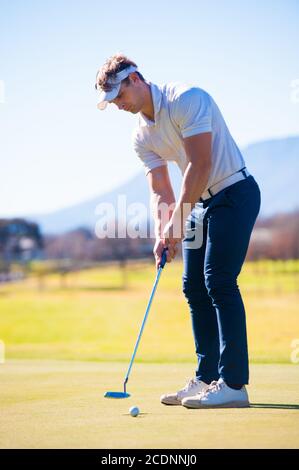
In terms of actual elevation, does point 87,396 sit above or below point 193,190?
below

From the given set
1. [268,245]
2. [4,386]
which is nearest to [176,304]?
[268,245]

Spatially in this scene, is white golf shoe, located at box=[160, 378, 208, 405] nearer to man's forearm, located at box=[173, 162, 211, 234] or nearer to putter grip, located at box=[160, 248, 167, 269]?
putter grip, located at box=[160, 248, 167, 269]

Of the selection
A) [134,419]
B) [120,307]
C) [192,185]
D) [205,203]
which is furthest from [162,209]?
[120,307]

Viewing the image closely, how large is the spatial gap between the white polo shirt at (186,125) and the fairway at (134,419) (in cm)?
113

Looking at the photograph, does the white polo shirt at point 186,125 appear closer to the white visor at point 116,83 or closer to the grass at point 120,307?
the white visor at point 116,83

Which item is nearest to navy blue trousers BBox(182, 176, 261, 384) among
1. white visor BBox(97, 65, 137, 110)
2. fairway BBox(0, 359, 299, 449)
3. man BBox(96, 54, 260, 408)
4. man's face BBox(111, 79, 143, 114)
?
man BBox(96, 54, 260, 408)

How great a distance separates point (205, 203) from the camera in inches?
156

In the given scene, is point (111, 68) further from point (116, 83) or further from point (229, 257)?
point (229, 257)

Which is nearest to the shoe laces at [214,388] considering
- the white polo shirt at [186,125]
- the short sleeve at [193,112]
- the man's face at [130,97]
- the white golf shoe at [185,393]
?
the white golf shoe at [185,393]

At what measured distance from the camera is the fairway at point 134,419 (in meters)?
2.69

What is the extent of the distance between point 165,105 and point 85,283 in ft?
291

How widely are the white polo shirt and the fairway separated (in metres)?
1.13

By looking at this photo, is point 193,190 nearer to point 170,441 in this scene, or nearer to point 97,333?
point 170,441

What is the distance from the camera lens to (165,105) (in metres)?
3.86
